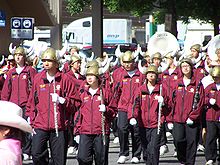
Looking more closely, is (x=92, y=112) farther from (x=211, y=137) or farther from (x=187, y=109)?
(x=211, y=137)

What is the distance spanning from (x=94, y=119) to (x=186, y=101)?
6.34 ft

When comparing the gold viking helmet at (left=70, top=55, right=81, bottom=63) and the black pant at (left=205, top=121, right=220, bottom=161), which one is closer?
the black pant at (left=205, top=121, right=220, bottom=161)

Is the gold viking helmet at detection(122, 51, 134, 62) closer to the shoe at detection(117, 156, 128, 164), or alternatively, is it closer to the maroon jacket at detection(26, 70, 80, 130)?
the shoe at detection(117, 156, 128, 164)

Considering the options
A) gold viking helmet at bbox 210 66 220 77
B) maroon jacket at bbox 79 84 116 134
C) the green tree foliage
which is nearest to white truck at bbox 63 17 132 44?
the green tree foliage

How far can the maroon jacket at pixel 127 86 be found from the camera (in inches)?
533

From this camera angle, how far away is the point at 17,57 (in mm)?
13078

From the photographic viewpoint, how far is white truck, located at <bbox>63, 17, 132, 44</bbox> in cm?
3878

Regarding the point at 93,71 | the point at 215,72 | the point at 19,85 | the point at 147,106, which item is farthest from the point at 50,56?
the point at 215,72

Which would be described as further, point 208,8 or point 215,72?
point 208,8

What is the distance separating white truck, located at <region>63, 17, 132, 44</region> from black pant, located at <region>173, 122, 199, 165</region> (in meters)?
26.3

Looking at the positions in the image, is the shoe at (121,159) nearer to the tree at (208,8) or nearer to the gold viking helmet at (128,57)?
the gold viking helmet at (128,57)

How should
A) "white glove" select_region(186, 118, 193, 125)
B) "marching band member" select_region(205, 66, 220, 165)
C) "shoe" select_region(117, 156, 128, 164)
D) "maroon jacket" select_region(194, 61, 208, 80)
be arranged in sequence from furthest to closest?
"maroon jacket" select_region(194, 61, 208, 80)
"shoe" select_region(117, 156, 128, 164)
"marching band member" select_region(205, 66, 220, 165)
"white glove" select_region(186, 118, 193, 125)

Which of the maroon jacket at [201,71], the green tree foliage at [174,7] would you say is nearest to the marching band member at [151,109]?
the maroon jacket at [201,71]

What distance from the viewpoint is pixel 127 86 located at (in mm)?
13625
